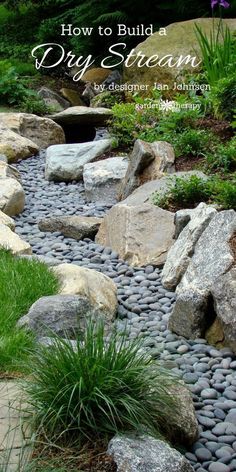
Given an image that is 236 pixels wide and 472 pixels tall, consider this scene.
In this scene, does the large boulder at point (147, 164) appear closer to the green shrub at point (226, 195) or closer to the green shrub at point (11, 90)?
the green shrub at point (226, 195)

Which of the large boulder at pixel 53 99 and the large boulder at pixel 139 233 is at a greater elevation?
the large boulder at pixel 139 233

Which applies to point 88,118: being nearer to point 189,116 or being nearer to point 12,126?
point 12,126

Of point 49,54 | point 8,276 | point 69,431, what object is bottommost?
point 49,54

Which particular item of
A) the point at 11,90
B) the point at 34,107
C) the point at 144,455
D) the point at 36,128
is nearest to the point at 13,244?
the point at 144,455

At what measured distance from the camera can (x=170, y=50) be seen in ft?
33.9

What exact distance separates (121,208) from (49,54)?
30.8 feet

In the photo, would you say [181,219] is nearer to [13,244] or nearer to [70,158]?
[13,244]

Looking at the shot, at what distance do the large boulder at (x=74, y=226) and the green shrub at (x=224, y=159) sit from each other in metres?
1.23

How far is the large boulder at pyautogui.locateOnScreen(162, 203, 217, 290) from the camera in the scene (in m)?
4.88

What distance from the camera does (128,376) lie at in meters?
2.85

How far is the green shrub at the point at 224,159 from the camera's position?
648cm

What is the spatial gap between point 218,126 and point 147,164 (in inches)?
42.4

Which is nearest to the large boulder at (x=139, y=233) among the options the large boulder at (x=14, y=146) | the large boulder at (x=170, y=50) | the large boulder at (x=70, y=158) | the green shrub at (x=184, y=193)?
the green shrub at (x=184, y=193)

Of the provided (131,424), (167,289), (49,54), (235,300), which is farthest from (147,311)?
(49,54)
